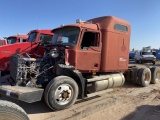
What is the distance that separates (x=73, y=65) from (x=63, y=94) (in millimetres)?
1188

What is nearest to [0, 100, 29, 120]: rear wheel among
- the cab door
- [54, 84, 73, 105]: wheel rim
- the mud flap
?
the mud flap

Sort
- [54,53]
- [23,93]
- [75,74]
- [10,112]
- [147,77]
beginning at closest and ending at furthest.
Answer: [10,112] < [23,93] < [75,74] < [54,53] < [147,77]

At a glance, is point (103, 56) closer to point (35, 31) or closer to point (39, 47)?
point (39, 47)

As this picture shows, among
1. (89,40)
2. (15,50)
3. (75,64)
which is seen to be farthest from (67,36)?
(15,50)

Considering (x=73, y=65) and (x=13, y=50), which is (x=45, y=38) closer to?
(x=13, y=50)

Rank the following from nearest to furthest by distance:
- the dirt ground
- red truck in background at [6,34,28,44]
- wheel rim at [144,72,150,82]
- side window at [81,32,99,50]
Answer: the dirt ground, side window at [81,32,99,50], wheel rim at [144,72,150,82], red truck in background at [6,34,28,44]

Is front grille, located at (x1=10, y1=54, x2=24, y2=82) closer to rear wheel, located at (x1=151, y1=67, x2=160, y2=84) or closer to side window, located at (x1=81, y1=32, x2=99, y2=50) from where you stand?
side window, located at (x1=81, y1=32, x2=99, y2=50)

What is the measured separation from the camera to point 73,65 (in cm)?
682

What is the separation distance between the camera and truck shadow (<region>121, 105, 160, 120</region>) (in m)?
5.36

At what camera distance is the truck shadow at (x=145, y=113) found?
536cm

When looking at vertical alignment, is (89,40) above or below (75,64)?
above

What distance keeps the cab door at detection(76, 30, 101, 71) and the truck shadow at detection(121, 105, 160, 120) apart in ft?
7.51

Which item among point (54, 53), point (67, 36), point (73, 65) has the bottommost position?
point (73, 65)

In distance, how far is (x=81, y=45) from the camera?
6969 millimetres
